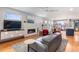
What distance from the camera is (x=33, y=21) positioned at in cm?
272

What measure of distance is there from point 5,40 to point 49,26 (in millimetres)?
2360

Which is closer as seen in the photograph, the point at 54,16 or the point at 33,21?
the point at 54,16

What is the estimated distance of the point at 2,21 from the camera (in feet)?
14.2

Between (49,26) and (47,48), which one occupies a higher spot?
(49,26)

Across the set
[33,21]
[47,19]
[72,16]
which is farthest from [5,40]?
[72,16]

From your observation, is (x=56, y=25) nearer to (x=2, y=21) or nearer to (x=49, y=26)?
(x=49, y=26)
